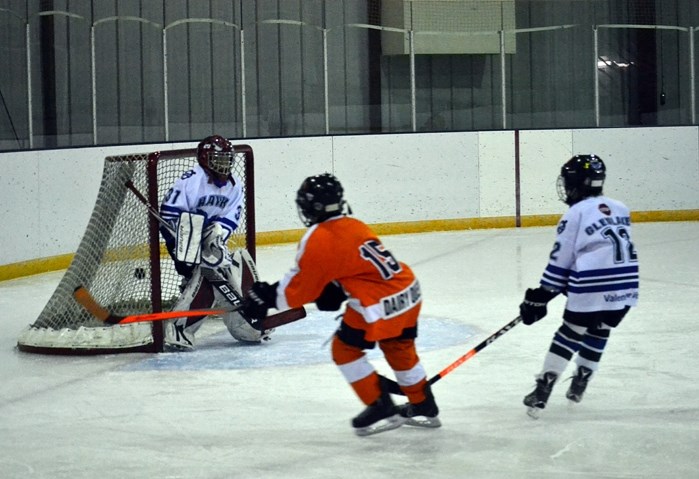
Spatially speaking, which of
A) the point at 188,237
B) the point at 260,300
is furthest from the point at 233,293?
the point at 260,300

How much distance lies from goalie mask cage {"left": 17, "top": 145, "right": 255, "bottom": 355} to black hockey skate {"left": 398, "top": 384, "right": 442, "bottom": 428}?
180 centimetres

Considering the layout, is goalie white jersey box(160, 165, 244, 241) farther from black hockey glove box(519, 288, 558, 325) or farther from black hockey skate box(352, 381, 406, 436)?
black hockey glove box(519, 288, 558, 325)

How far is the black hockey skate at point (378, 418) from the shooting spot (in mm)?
3795

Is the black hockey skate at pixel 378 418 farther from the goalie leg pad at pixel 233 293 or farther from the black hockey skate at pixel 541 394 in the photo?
the goalie leg pad at pixel 233 293

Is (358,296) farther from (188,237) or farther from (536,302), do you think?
(188,237)

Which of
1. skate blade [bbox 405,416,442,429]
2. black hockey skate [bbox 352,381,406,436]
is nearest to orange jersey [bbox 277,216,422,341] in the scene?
black hockey skate [bbox 352,381,406,436]

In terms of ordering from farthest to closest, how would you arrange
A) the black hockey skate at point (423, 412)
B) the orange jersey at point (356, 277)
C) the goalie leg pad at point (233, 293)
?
the goalie leg pad at point (233, 293) < the black hockey skate at point (423, 412) < the orange jersey at point (356, 277)

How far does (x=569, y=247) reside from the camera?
393cm

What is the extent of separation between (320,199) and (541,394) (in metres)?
1.02

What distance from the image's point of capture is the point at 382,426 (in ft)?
12.6

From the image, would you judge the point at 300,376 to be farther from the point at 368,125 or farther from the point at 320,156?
the point at 368,125

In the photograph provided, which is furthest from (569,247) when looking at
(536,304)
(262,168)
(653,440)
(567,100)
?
(567,100)

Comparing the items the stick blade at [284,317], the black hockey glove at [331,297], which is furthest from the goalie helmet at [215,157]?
the black hockey glove at [331,297]

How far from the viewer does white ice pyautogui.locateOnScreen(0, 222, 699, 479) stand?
3.51 metres
